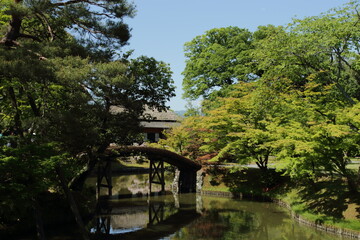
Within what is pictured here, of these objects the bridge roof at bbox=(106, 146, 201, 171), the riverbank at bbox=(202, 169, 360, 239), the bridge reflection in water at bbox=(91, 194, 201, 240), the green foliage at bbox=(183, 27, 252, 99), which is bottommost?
the bridge reflection in water at bbox=(91, 194, 201, 240)

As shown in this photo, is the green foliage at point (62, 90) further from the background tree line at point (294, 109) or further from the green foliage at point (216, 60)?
the green foliage at point (216, 60)

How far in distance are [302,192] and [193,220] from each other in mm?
7301

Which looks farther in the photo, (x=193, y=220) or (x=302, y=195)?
(x=302, y=195)

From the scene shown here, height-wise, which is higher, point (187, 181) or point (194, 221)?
point (187, 181)

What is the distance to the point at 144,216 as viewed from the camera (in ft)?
72.3

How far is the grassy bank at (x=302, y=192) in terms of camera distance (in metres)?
17.4

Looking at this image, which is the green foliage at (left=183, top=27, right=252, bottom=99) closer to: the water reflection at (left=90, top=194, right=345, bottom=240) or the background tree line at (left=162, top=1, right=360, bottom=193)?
the background tree line at (left=162, top=1, right=360, bottom=193)

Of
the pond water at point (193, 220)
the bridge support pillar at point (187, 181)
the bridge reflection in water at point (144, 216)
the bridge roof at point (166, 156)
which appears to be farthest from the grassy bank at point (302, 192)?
the bridge reflection in water at point (144, 216)

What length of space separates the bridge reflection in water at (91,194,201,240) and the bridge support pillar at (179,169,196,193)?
155 centimetres

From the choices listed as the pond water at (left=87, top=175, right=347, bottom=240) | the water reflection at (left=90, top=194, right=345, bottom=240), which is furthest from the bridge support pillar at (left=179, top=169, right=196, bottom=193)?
the water reflection at (left=90, top=194, right=345, bottom=240)

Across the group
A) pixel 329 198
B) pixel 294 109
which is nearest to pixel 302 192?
pixel 329 198

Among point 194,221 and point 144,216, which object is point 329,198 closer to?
point 194,221

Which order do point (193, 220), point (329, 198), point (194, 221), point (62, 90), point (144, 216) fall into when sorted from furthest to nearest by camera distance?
point (144, 216) → point (193, 220) → point (194, 221) → point (329, 198) → point (62, 90)

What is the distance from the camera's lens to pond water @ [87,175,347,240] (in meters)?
17.4
